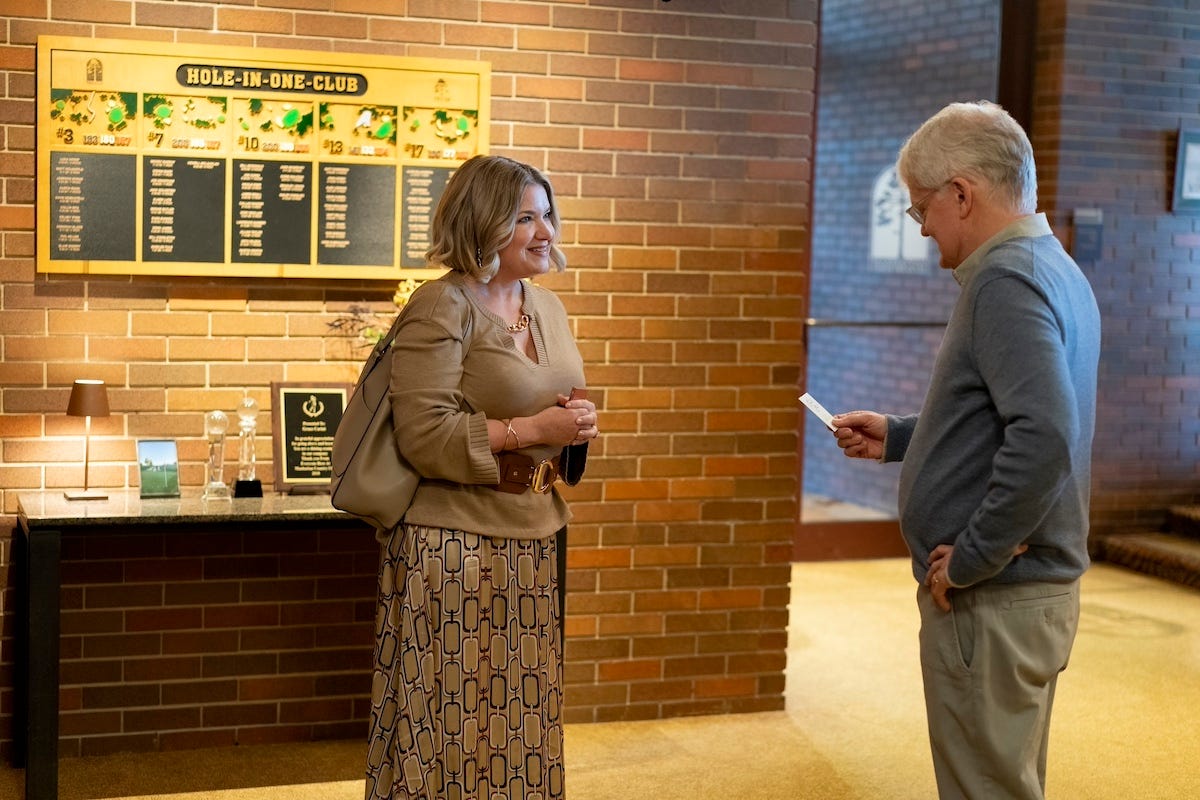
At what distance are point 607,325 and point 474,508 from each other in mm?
1475

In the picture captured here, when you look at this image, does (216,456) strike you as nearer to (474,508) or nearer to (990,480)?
(474,508)

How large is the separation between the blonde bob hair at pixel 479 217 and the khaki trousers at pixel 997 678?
51.0 inches

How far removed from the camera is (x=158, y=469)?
162 inches

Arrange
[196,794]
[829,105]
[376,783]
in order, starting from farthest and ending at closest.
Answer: [829,105] < [196,794] < [376,783]

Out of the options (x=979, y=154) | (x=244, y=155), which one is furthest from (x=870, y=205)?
(x=979, y=154)

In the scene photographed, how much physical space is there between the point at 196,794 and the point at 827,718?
212 cm

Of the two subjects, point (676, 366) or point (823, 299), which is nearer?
point (676, 366)

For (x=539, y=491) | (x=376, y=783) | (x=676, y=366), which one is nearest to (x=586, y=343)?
(x=676, y=366)

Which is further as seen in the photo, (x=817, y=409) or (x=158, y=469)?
(x=158, y=469)

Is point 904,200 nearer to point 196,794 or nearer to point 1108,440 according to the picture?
point 1108,440

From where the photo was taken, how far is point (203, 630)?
4379 mm

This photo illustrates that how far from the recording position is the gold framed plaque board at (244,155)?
13.4 ft

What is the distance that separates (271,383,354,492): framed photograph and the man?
209 cm

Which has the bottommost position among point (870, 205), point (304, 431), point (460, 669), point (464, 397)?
point (460, 669)
